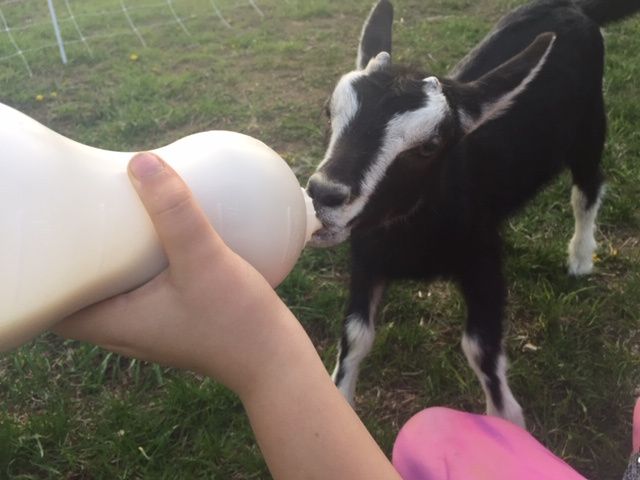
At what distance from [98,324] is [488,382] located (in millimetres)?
1661

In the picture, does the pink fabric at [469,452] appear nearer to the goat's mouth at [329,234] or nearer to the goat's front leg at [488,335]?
the goat's front leg at [488,335]

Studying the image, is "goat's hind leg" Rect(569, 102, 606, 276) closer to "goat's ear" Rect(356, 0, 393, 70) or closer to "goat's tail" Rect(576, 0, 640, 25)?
"goat's tail" Rect(576, 0, 640, 25)

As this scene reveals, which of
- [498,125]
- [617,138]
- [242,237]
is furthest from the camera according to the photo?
[617,138]

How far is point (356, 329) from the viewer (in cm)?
262

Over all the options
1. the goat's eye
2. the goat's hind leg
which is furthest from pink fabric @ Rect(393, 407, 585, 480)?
the goat's hind leg

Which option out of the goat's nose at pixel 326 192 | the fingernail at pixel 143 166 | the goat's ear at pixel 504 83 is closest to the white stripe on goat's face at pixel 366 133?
the goat's nose at pixel 326 192

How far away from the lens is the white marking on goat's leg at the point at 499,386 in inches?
99.0

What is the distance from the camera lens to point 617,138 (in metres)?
4.11

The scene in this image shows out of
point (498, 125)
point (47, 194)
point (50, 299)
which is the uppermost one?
point (47, 194)

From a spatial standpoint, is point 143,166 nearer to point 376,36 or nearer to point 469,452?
point 469,452

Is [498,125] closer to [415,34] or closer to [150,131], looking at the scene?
[150,131]

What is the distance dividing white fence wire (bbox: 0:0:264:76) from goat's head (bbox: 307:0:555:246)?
4.42 meters

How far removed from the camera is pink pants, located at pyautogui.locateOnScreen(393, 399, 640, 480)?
5.94 feet

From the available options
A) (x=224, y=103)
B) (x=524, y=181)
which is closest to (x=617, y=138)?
(x=524, y=181)
